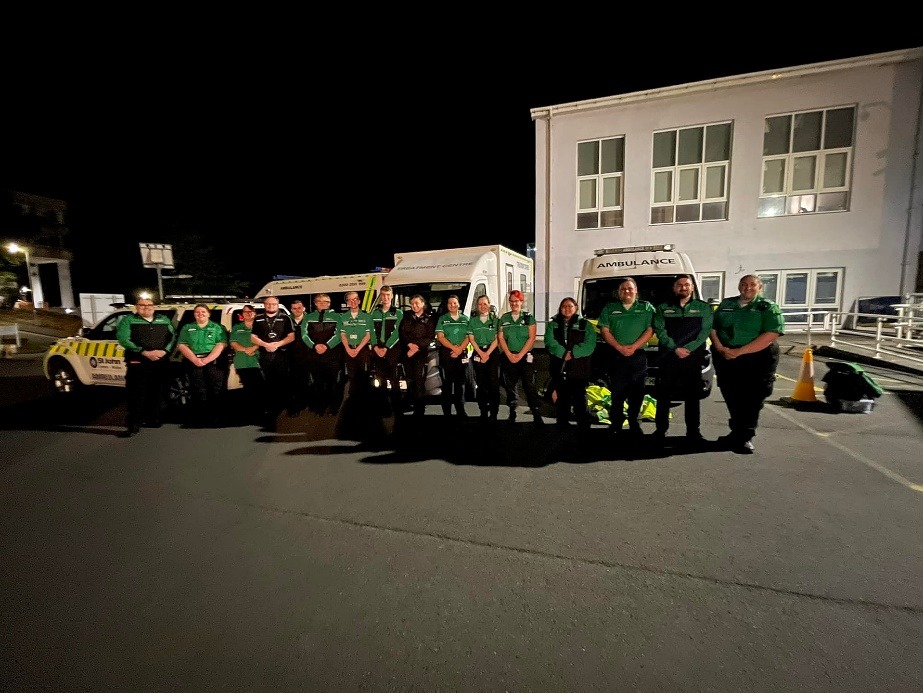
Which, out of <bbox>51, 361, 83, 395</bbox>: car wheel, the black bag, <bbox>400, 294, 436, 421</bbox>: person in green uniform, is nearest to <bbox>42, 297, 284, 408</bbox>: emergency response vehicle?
<bbox>51, 361, 83, 395</bbox>: car wheel

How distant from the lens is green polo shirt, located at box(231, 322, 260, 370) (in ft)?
21.2

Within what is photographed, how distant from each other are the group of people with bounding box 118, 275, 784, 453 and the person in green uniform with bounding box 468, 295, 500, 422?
0.01m

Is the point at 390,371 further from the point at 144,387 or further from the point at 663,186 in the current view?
the point at 663,186

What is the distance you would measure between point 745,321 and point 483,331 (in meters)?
3.10

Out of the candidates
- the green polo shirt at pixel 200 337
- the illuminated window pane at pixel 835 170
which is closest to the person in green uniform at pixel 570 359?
the green polo shirt at pixel 200 337

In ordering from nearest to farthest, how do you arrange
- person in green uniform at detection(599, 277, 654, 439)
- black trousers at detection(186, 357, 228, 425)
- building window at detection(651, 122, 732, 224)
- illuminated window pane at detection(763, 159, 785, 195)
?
person in green uniform at detection(599, 277, 654, 439), black trousers at detection(186, 357, 228, 425), illuminated window pane at detection(763, 159, 785, 195), building window at detection(651, 122, 732, 224)

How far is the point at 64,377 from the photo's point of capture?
7879 mm

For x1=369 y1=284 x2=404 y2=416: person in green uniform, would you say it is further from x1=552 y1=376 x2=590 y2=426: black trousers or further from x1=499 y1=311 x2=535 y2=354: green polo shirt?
x1=552 y1=376 x2=590 y2=426: black trousers

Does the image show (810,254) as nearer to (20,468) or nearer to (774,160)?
(774,160)

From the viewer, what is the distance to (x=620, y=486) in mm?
4035

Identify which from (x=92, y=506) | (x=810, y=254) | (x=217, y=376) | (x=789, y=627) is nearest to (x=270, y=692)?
(x=789, y=627)

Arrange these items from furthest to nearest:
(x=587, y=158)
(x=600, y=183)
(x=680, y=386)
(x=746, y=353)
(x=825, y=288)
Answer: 1. (x=587, y=158)
2. (x=600, y=183)
3. (x=825, y=288)
4. (x=680, y=386)
5. (x=746, y=353)

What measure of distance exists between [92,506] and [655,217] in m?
17.4

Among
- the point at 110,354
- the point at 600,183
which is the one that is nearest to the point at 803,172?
the point at 600,183
